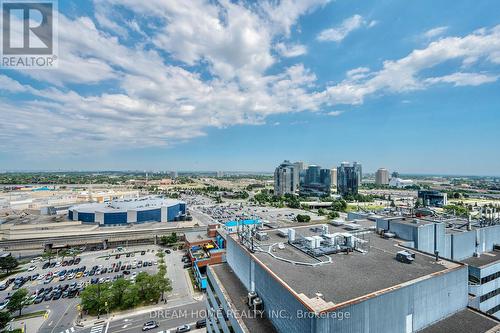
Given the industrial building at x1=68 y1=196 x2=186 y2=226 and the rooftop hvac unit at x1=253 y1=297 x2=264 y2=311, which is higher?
the rooftop hvac unit at x1=253 y1=297 x2=264 y2=311

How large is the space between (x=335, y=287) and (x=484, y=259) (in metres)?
26.2

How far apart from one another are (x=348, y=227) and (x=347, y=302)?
19746 millimetres

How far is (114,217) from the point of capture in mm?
78500

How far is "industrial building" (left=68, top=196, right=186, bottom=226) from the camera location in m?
77.1

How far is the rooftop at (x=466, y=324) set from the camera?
15797 mm

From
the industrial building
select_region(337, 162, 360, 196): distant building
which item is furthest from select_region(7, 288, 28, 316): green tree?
select_region(337, 162, 360, 196): distant building

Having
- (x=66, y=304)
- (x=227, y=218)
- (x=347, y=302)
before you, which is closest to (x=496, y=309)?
(x=347, y=302)

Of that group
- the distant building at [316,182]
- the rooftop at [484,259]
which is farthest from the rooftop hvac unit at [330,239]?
the distant building at [316,182]

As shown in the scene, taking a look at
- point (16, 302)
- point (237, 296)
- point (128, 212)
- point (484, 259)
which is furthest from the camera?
point (128, 212)

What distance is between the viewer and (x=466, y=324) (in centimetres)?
1652

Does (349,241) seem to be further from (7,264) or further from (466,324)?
(7,264)

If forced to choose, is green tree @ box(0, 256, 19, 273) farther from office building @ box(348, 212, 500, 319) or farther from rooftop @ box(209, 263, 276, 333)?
office building @ box(348, 212, 500, 319)

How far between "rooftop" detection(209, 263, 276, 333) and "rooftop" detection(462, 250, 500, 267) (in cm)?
2613

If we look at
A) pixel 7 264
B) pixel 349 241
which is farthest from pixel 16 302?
pixel 349 241
